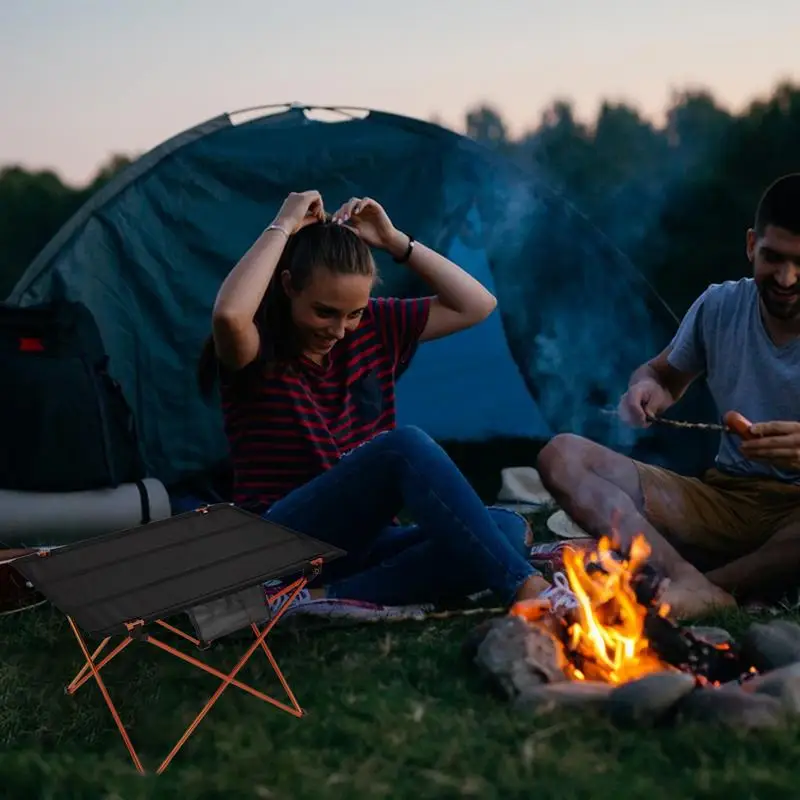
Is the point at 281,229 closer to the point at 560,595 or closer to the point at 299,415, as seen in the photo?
the point at 299,415

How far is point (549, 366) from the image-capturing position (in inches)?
167

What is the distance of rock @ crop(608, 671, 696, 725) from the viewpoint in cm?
170

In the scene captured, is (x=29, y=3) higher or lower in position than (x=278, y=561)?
higher

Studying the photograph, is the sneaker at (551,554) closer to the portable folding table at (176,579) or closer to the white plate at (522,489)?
the white plate at (522,489)

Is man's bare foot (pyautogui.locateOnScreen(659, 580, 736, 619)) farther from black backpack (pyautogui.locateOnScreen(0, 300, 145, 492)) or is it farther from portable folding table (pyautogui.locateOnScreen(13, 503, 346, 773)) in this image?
black backpack (pyautogui.locateOnScreen(0, 300, 145, 492))

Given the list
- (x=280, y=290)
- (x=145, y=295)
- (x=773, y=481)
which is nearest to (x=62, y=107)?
(x=145, y=295)

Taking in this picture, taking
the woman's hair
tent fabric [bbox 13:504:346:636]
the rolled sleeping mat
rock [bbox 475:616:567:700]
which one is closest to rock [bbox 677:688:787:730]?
rock [bbox 475:616:567:700]

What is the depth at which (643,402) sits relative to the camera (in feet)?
9.07

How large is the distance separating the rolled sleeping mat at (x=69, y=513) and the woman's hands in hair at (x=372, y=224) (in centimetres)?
127

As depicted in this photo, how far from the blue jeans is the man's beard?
92 cm

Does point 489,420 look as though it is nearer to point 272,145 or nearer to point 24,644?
point 272,145

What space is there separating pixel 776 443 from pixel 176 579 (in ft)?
4.51

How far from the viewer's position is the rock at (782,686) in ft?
5.52

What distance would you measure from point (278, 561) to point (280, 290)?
92cm
